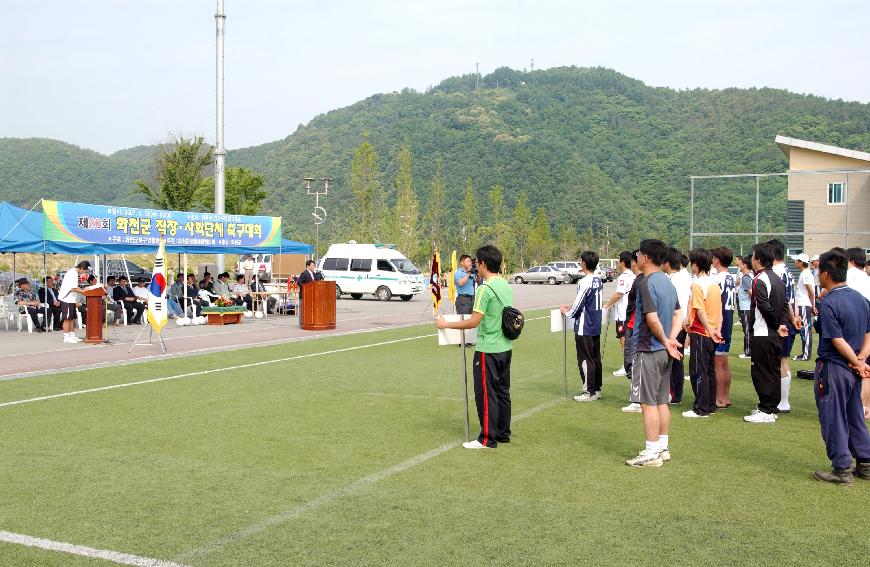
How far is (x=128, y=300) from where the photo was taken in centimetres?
2216

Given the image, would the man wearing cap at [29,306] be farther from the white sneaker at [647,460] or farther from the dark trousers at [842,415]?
the dark trousers at [842,415]

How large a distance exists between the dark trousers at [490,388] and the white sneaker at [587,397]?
278 centimetres

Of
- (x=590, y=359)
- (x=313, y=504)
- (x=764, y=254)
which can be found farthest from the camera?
(x=590, y=359)

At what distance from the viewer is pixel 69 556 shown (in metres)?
4.68

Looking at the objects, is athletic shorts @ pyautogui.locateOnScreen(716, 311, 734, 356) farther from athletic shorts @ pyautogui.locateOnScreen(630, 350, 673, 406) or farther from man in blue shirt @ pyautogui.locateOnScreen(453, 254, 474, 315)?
man in blue shirt @ pyautogui.locateOnScreen(453, 254, 474, 315)

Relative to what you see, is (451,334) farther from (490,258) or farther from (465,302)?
(465,302)

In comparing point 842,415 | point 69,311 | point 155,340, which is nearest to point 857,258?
point 842,415

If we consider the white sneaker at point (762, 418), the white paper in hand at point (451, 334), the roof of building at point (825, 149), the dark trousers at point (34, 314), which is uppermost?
the roof of building at point (825, 149)

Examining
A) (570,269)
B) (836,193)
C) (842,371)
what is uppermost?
(836,193)

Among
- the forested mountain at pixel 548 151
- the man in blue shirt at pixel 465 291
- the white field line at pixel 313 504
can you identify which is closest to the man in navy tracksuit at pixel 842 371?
the white field line at pixel 313 504

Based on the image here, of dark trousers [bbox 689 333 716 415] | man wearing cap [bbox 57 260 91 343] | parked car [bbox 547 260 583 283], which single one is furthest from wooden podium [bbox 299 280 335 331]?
parked car [bbox 547 260 583 283]

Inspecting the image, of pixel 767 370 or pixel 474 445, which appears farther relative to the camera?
pixel 767 370

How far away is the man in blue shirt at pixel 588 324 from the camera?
32.9ft

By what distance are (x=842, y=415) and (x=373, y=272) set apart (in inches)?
1128
